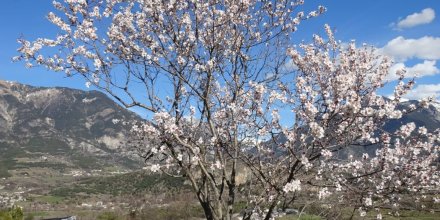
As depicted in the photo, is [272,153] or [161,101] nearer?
[272,153]

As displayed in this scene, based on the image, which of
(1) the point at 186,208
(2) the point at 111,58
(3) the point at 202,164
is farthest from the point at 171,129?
(1) the point at 186,208

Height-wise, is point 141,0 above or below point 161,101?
above

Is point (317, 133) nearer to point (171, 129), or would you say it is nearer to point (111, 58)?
point (171, 129)

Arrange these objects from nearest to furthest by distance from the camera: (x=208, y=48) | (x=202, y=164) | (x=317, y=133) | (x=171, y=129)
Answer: (x=317, y=133)
(x=171, y=129)
(x=202, y=164)
(x=208, y=48)

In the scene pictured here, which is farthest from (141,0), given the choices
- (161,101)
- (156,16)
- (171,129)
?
(171,129)

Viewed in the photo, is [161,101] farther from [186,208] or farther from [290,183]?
[186,208]

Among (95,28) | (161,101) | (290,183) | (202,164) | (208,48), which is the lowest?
(290,183)

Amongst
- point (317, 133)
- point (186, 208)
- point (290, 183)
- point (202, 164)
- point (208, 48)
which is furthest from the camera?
point (186, 208)

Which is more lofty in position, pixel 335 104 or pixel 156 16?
pixel 156 16

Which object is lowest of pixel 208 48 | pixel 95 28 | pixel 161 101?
pixel 161 101

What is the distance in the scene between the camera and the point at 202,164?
911 cm

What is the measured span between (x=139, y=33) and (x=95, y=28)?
0.98 metres

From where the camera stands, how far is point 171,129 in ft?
27.6

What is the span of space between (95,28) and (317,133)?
5954 mm
